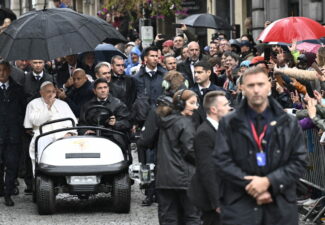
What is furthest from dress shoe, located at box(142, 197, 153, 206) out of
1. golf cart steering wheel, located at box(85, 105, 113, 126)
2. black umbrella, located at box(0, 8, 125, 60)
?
black umbrella, located at box(0, 8, 125, 60)

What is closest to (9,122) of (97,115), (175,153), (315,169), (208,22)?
(97,115)

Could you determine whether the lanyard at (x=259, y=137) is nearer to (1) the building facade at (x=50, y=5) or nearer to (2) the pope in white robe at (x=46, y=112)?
(2) the pope in white robe at (x=46, y=112)

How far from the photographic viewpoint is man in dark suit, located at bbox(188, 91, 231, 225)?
9234mm

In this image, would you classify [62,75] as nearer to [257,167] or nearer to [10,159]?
[10,159]

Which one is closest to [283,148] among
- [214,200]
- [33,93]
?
[214,200]

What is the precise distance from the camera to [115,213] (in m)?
13.8

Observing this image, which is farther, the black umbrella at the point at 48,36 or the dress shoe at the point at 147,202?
the dress shoe at the point at 147,202

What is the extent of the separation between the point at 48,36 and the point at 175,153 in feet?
12.5

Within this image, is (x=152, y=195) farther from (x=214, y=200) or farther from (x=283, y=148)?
(x=283, y=148)

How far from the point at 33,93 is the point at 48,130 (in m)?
1.05

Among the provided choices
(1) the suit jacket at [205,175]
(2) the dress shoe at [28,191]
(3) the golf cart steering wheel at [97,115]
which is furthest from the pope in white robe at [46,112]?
(1) the suit jacket at [205,175]

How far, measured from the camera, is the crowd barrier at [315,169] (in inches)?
481

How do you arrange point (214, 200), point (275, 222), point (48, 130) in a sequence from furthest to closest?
point (48, 130), point (214, 200), point (275, 222)

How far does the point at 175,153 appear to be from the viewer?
10.7m
